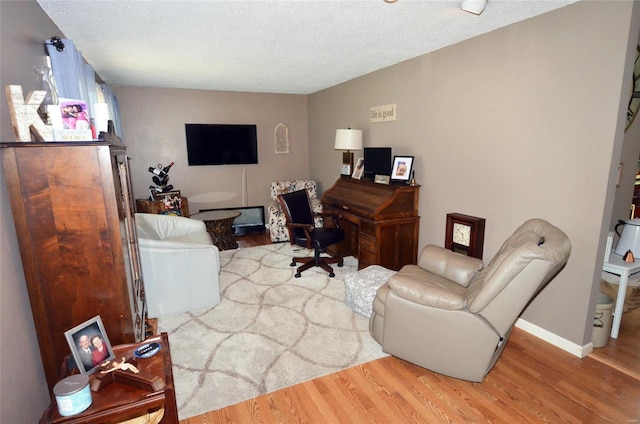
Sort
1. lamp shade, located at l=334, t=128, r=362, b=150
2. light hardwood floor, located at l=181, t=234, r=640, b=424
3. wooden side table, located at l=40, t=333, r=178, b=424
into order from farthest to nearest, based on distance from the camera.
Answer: lamp shade, located at l=334, t=128, r=362, b=150
light hardwood floor, located at l=181, t=234, r=640, b=424
wooden side table, located at l=40, t=333, r=178, b=424

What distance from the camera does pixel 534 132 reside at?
256 centimetres

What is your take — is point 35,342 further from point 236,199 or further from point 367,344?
point 236,199

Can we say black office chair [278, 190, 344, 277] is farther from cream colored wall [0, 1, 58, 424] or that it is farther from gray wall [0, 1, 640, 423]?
cream colored wall [0, 1, 58, 424]

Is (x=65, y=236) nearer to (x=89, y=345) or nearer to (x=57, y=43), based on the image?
(x=89, y=345)

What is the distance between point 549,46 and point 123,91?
17.6 ft

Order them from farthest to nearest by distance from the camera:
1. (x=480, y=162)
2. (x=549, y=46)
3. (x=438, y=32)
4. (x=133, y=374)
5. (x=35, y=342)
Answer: (x=480, y=162) → (x=438, y=32) → (x=549, y=46) → (x=35, y=342) → (x=133, y=374)

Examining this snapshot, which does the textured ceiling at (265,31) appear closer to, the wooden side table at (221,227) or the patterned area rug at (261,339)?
the wooden side table at (221,227)

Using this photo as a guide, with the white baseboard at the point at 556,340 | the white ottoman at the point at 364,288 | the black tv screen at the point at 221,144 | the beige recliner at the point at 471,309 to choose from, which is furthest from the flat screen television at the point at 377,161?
the black tv screen at the point at 221,144

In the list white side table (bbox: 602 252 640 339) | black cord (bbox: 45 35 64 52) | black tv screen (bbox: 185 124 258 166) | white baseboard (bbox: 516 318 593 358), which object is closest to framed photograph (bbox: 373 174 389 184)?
white baseboard (bbox: 516 318 593 358)

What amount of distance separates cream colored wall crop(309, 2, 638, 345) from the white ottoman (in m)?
0.91

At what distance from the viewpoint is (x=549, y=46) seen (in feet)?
7.89

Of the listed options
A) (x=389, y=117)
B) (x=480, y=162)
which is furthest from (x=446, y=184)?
(x=389, y=117)

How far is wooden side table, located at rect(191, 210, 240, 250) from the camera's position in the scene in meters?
4.86

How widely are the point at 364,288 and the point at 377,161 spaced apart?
1735mm
